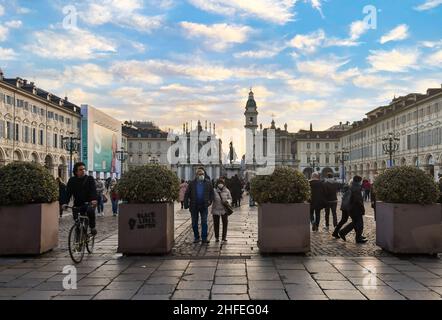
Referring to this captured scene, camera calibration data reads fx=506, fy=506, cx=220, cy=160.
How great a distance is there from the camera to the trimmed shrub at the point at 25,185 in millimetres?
8852

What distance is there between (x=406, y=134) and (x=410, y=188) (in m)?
59.9

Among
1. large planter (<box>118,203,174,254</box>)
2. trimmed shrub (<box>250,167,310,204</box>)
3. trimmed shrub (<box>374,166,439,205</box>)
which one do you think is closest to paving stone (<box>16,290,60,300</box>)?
large planter (<box>118,203,174,254</box>)

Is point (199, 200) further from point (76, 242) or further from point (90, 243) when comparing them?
point (76, 242)

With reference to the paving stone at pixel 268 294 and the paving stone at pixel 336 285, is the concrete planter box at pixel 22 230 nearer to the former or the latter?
the paving stone at pixel 268 294

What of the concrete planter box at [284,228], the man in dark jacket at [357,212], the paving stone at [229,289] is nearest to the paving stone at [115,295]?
the paving stone at [229,289]

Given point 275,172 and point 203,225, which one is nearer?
point 275,172

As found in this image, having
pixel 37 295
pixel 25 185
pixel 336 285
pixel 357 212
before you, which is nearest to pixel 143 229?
pixel 25 185

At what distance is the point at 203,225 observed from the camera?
10.9m

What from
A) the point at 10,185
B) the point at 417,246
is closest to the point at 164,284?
the point at 10,185

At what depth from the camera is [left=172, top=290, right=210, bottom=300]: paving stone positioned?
5.84m

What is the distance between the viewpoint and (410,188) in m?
9.00
